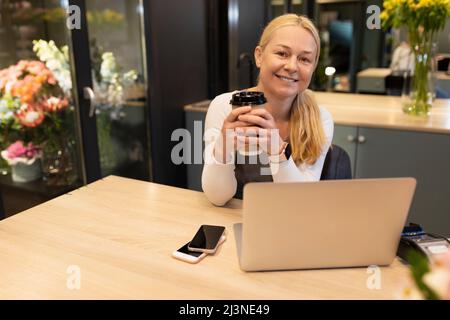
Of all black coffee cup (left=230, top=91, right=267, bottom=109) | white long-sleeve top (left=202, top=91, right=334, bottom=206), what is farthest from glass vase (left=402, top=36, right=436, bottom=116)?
black coffee cup (left=230, top=91, right=267, bottom=109)

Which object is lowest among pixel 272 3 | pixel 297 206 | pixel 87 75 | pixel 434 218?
pixel 434 218

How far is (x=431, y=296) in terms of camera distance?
0.50 m

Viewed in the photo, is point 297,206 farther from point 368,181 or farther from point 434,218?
point 434,218

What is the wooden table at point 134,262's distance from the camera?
2.96 ft

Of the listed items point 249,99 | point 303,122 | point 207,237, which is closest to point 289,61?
point 303,122

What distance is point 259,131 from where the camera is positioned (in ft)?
3.71

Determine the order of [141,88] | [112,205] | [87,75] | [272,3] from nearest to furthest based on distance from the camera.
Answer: [112,205], [87,75], [141,88], [272,3]

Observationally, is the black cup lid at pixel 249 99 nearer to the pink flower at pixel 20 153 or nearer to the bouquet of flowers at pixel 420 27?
the pink flower at pixel 20 153

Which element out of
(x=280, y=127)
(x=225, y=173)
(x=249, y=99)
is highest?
(x=249, y=99)

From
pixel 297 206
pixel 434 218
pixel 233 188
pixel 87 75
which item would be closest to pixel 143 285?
pixel 297 206

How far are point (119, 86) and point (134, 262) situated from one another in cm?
182

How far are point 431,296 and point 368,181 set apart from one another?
0.40 metres

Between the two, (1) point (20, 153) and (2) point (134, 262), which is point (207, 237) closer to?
(2) point (134, 262)
